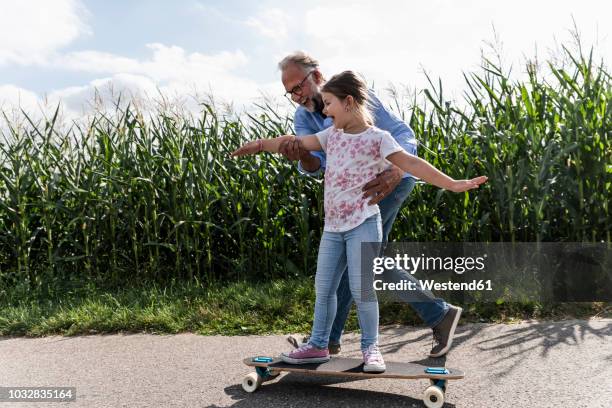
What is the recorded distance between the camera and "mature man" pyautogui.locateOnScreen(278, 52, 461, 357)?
3.39 metres

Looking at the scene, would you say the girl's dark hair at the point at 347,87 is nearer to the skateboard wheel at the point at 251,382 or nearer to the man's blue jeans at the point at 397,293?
the man's blue jeans at the point at 397,293

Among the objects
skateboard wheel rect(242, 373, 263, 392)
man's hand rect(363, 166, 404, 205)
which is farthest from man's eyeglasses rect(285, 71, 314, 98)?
skateboard wheel rect(242, 373, 263, 392)

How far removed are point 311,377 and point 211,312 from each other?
1496 millimetres

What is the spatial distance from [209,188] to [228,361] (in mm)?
2168

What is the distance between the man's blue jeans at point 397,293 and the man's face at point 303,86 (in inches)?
25.3

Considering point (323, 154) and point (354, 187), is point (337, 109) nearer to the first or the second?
point (354, 187)

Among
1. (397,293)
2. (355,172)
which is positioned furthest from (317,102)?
(397,293)

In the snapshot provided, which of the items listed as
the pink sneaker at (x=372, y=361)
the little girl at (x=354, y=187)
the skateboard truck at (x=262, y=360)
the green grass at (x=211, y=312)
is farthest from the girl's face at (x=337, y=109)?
the green grass at (x=211, y=312)

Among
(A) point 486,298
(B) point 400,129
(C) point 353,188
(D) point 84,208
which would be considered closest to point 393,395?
(C) point 353,188

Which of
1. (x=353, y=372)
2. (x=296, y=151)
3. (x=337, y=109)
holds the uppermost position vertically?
(x=337, y=109)

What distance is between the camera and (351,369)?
3.05 metres

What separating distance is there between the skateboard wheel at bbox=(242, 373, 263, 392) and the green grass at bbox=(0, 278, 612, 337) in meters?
1.20

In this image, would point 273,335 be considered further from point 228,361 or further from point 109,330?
point 109,330

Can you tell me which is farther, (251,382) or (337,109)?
(251,382)
